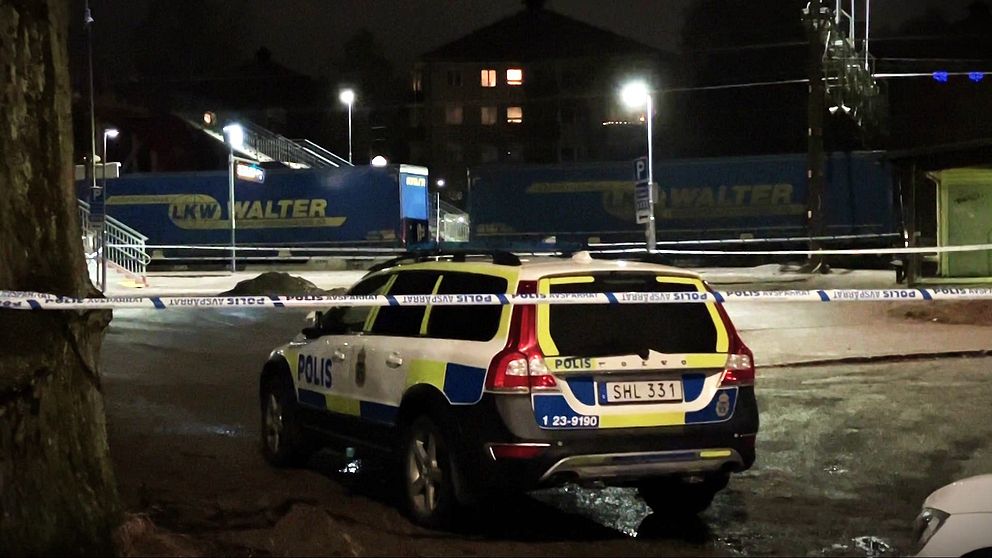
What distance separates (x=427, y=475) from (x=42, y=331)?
7.74ft

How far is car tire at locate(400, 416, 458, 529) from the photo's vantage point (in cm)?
649

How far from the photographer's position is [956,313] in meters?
18.8

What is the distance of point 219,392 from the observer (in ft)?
40.9

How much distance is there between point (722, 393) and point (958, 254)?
→ 55.7ft

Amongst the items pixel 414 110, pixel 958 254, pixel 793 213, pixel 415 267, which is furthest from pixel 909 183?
pixel 414 110

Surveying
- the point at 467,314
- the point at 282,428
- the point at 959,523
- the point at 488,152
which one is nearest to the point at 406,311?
the point at 467,314

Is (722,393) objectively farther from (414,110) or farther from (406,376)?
(414,110)

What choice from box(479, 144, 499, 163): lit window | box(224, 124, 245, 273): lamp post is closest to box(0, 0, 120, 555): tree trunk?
box(224, 124, 245, 273): lamp post

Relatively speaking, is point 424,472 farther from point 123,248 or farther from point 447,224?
point 447,224

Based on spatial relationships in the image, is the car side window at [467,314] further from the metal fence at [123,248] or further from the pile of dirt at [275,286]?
the metal fence at [123,248]

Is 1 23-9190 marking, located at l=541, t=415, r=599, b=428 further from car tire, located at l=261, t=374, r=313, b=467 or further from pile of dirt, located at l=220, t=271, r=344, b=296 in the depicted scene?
pile of dirt, located at l=220, t=271, r=344, b=296

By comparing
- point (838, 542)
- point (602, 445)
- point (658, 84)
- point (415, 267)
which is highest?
point (658, 84)

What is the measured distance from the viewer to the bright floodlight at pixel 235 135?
37291mm

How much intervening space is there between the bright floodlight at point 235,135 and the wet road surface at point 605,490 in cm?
2477
